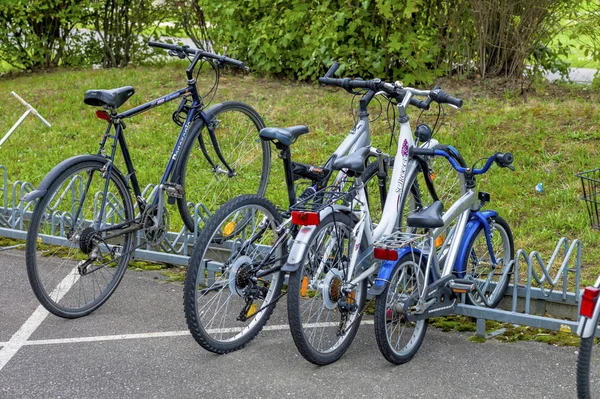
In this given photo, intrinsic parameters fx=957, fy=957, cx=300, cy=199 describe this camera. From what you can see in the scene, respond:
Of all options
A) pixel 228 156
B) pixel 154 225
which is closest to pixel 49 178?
pixel 154 225

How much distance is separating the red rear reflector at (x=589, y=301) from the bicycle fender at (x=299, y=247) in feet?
4.32

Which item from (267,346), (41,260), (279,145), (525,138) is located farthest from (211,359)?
(525,138)

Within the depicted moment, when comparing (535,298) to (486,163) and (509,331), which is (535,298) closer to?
(509,331)

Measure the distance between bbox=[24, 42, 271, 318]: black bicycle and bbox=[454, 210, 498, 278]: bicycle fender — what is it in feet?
5.44

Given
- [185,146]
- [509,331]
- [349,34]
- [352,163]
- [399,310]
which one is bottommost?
[509,331]

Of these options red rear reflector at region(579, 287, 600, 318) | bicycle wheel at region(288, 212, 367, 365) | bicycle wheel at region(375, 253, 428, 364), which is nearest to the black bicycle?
bicycle wheel at region(288, 212, 367, 365)

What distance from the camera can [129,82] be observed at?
10.3 metres

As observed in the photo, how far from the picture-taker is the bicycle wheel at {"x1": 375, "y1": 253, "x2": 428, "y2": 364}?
181 inches

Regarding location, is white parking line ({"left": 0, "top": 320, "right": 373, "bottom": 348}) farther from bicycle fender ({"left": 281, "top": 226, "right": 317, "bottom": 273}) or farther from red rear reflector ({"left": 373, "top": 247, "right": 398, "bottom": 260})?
red rear reflector ({"left": 373, "top": 247, "right": 398, "bottom": 260})

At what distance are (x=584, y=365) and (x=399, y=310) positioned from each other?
45.6 inches

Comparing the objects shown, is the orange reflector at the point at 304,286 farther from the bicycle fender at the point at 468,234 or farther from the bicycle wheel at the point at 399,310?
the bicycle fender at the point at 468,234

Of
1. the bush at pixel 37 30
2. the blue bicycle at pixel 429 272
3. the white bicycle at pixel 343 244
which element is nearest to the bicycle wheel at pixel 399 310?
the blue bicycle at pixel 429 272

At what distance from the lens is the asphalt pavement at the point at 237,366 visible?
14.8 ft

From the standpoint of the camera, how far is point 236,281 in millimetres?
4777
